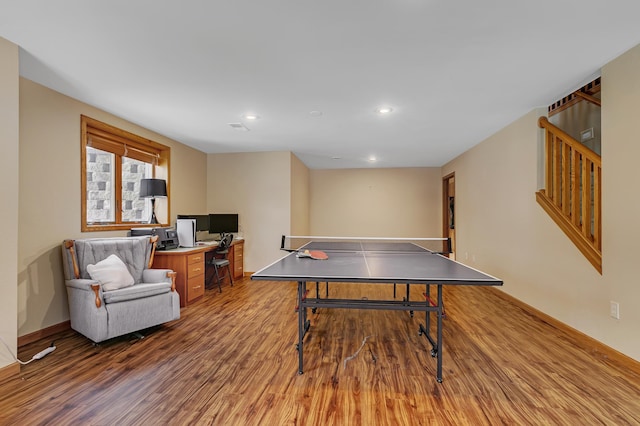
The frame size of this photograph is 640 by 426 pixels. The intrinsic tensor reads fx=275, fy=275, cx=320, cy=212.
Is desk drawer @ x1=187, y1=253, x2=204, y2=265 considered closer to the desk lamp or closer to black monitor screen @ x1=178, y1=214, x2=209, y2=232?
black monitor screen @ x1=178, y1=214, x2=209, y2=232

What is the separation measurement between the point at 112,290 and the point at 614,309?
14.2 ft

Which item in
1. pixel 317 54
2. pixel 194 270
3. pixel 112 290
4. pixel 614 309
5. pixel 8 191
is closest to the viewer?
pixel 8 191

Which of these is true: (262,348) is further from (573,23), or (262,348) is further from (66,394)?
(573,23)

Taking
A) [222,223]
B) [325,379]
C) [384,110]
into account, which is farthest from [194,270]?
[384,110]

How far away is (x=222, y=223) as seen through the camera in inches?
196

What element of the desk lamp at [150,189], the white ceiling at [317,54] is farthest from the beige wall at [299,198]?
the desk lamp at [150,189]

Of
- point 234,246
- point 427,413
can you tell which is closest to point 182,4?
point 427,413

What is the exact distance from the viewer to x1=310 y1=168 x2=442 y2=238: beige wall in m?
7.14

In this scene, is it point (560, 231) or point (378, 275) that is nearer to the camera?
point (378, 275)

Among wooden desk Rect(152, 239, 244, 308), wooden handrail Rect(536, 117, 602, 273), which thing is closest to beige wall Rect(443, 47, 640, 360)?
wooden handrail Rect(536, 117, 602, 273)

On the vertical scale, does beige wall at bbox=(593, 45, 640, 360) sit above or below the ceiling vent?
below

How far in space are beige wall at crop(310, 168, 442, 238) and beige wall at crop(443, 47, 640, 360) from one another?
2.16 m

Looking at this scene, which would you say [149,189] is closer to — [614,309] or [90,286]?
[90,286]

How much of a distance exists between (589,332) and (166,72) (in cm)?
438
